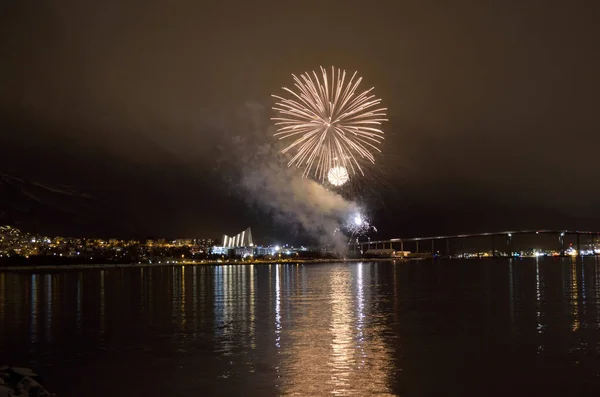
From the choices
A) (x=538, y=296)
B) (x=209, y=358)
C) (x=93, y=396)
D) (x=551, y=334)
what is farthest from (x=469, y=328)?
(x=538, y=296)

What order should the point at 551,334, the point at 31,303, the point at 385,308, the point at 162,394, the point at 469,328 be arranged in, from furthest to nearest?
1. the point at 31,303
2. the point at 385,308
3. the point at 469,328
4. the point at 551,334
5. the point at 162,394

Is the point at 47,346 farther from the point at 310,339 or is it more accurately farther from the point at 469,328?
the point at 469,328

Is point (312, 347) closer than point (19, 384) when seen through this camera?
No

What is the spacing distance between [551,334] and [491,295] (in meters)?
19.2

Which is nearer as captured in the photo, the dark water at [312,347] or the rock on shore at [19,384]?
the rock on shore at [19,384]

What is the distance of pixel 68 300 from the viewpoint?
135 ft

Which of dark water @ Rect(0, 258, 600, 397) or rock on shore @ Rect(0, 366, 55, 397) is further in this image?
dark water @ Rect(0, 258, 600, 397)

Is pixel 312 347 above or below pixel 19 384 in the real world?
below

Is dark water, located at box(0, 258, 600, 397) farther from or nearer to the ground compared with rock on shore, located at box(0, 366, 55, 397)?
nearer to the ground

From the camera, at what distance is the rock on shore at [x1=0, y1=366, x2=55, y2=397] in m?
13.1

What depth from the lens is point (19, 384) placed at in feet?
44.8

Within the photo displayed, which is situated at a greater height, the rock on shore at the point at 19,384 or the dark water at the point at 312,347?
the rock on shore at the point at 19,384

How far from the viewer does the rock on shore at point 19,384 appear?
13.1 metres

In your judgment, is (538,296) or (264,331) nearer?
(264,331)
